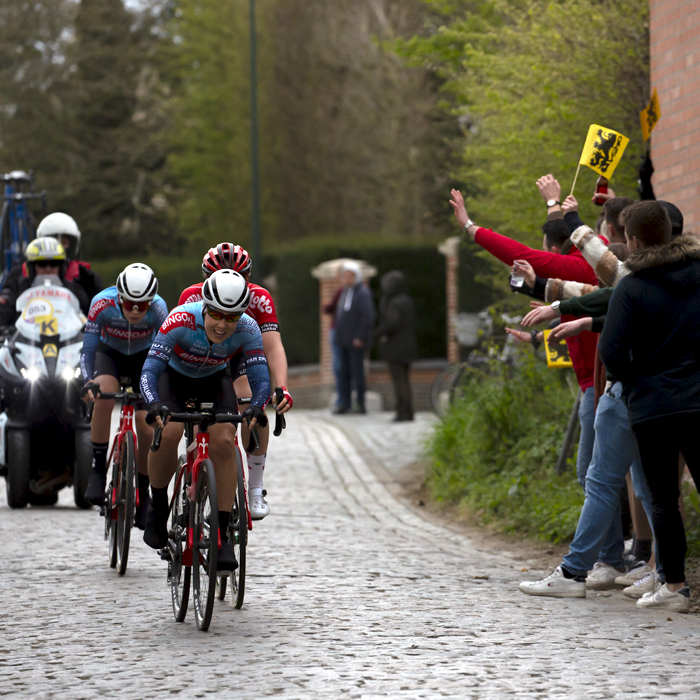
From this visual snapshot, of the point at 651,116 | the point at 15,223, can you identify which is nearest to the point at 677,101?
the point at 651,116

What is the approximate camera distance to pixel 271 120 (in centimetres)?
3419

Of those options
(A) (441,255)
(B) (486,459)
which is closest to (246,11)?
(A) (441,255)

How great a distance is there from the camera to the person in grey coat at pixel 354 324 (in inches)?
760

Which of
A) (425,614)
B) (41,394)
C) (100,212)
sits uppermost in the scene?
(100,212)

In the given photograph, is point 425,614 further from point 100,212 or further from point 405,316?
point 100,212

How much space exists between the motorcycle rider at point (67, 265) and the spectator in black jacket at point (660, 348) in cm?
593

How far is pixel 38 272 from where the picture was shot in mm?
10680

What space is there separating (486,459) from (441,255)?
1424 cm

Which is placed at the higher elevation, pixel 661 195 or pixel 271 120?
pixel 271 120

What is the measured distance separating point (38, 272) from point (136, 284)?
3.22m

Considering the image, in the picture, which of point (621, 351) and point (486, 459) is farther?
point (486, 459)

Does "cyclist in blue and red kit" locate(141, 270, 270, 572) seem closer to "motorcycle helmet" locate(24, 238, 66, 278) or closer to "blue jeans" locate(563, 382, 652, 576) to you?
"blue jeans" locate(563, 382, 652, 576)

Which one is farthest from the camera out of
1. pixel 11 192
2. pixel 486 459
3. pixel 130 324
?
pixel 11 192

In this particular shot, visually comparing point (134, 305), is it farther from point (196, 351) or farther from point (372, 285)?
point (372, 285)
